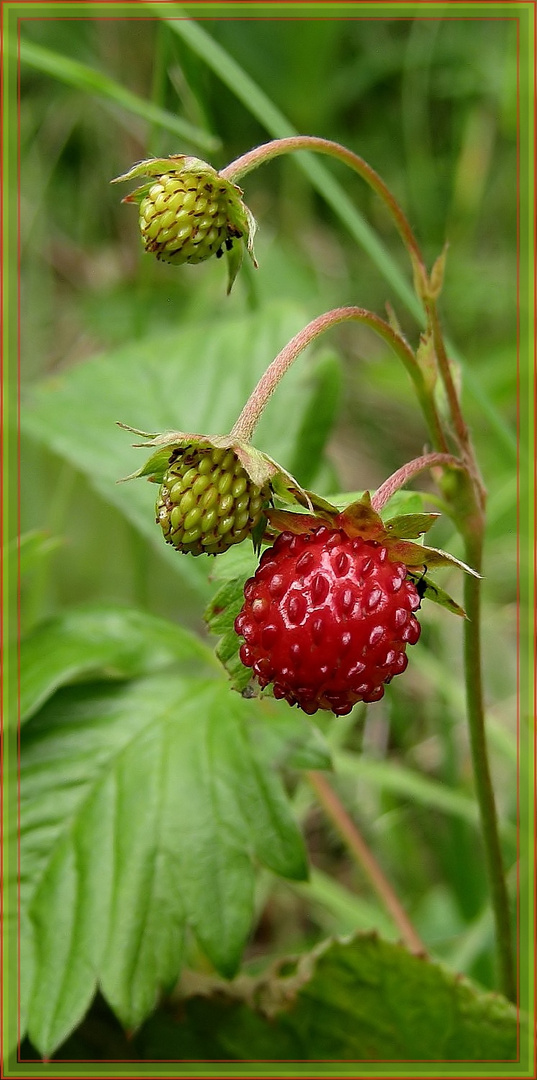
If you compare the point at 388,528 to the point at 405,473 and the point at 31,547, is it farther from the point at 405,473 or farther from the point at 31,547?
the point at 31,547

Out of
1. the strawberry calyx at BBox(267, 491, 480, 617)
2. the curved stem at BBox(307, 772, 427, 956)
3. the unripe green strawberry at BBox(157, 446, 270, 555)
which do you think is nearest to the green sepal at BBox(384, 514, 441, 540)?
the strawberry calyx at BBox(267, 491, 480, 617)

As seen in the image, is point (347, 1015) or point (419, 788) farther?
point (419, 788)

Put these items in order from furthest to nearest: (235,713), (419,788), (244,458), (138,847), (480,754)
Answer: (419,788) → (235,713) → (138,847) → (480,754) → (244,458)

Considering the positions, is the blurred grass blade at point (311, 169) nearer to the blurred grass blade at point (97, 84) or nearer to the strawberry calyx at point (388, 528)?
the blurred grass blade at point (97, 84)

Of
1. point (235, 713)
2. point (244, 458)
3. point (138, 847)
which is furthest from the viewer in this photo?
point (235, 713)

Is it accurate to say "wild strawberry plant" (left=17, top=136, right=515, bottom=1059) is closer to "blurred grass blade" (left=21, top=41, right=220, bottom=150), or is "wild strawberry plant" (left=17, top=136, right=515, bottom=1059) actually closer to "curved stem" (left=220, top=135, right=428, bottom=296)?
"curved stem" (left=220, top=135, right=428, bottom=296)

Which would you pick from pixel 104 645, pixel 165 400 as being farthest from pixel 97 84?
pixel 104 645

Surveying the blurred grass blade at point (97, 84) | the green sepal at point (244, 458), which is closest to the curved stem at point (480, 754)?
the green sepal at point (244, 458)
